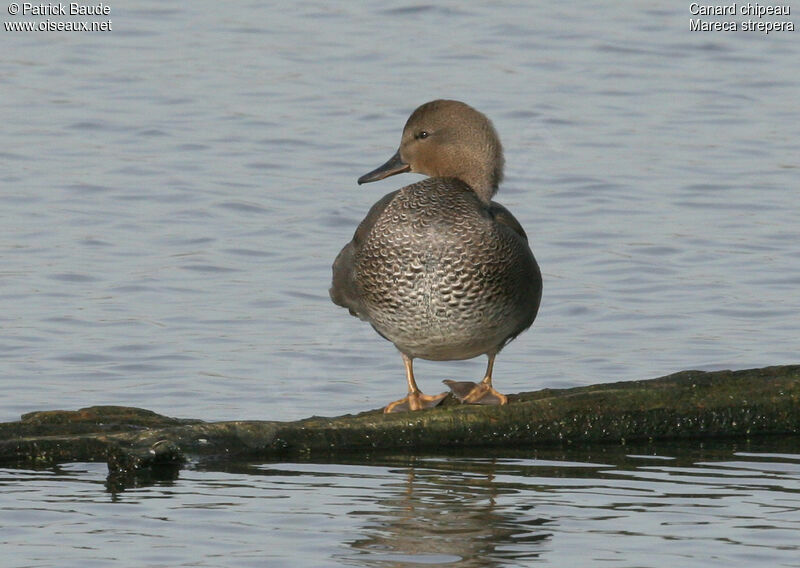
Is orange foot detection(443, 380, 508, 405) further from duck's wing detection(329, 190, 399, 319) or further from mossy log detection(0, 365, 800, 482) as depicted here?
duck's wing detection(329, 190, 399, 319)

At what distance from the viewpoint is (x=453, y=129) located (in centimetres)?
822

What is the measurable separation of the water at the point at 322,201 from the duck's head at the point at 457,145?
5.27 ft

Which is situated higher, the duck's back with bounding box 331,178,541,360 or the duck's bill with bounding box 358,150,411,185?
the duck's bill with bounding box 358,150,411,185

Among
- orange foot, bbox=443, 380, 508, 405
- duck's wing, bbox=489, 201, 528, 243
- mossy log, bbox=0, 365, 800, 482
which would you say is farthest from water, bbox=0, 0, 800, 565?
duck's wing, bbox=489, 201, 528, 243

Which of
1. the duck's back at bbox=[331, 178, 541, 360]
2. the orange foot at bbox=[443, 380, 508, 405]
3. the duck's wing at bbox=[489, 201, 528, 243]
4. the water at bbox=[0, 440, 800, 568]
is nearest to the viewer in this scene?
the water at bbox=[0, 440, 800, 568]

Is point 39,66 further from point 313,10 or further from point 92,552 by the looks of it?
point 92,552

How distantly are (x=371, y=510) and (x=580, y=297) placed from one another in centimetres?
523

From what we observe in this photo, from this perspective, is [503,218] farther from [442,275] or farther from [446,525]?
[446,525]

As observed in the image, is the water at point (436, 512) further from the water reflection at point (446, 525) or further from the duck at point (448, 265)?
the duck at point (448, 265)

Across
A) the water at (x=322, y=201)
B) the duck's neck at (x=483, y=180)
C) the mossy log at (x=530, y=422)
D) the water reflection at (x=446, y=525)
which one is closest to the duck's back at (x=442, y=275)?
the duck's neck at (x=483, y=180)

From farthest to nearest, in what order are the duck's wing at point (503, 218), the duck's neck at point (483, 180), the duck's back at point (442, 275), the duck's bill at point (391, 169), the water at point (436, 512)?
the duck's bill at point (391, 169)
the duck's neck at point (483, 180)
the duck's wing at point (503, 218)
the duck's back at point (442, 275)
the water at point (436, 512)

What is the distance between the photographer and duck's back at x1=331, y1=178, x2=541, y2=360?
297 inches

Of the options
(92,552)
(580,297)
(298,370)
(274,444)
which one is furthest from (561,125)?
(92,552)

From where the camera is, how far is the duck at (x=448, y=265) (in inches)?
298
